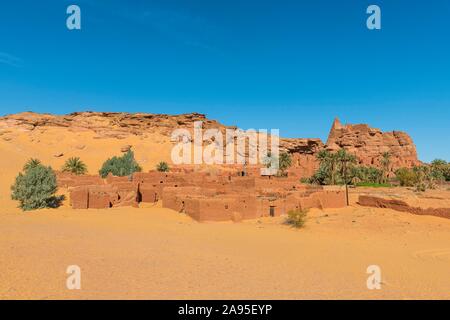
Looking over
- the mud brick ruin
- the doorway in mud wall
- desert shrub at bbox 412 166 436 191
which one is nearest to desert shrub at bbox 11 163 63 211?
the mud brick ruin

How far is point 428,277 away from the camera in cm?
1075

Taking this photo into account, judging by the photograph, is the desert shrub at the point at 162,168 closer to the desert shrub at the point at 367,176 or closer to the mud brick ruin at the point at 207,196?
the mud brick ruin at the point at 207,196

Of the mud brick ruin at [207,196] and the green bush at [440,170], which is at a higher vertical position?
the green bush at [440,170]

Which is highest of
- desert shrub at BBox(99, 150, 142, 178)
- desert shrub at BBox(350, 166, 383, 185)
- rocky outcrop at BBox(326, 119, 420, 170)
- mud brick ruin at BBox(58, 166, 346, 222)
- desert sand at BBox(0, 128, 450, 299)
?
rocky outcrop at BBox(326, 119, 420, 170)

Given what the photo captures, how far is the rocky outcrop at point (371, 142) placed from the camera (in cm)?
10700

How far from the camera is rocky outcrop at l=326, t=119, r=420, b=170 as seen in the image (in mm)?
107000

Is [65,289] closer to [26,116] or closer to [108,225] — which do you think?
[108,225]

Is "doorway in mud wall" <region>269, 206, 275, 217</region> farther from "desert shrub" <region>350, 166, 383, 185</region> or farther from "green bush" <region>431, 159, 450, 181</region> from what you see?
"green bush" <region>431, 159, 450, 181</region>

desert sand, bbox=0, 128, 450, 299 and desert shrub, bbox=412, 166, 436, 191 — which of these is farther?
desert shrub, bbox=412, 166, 436, 191

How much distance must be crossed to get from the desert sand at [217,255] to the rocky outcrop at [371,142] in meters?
89.9

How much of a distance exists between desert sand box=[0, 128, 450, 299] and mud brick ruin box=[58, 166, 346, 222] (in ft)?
3.26

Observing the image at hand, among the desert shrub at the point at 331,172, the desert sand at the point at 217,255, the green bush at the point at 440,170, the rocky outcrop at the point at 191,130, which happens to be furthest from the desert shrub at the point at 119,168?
the green bush at the point at 440,170
